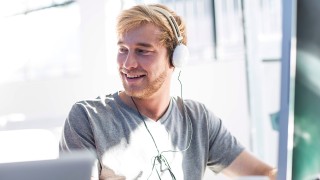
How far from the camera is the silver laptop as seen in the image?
0.64 m

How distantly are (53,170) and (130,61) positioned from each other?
2.90 ft

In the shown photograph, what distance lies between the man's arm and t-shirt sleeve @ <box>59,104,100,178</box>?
42cm

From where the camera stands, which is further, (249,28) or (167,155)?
(249,28)

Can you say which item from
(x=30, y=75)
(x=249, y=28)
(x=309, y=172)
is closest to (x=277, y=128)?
(x=309, y=172)

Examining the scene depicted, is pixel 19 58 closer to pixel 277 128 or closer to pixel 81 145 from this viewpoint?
pixel 81 145

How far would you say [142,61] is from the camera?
1.54 meters

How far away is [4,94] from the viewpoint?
4.05 metres

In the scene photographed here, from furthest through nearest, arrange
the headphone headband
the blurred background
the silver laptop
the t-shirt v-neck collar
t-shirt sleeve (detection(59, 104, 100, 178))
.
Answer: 1. the blurred background
2. the headphone headband
3. the t-shirt v-neck collar
4. t-shirt sleeve (detection(59, 104, 100, 178))
5. the silver laptop

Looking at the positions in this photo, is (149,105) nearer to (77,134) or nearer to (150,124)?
(150,124)

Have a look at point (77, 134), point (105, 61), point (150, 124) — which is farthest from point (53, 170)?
point (105, 61)

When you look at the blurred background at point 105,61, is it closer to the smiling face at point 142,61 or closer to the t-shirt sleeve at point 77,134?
the smiling face at point 142,61

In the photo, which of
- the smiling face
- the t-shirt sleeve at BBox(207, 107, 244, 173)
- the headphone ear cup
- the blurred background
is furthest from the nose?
the blurred background

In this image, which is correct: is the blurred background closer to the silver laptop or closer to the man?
the man

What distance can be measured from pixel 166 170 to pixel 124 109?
225mm
